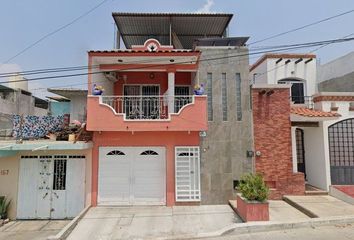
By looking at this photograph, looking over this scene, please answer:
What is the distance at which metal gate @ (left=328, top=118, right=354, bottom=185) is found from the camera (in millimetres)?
12172

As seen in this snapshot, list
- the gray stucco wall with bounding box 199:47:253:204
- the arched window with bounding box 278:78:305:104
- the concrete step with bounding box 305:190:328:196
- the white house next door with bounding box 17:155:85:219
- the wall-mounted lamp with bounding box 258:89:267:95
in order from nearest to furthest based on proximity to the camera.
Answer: the white house next door with bounding box 17:155:85:219 → the gray stucco wall with bounding box 199:47:253:204 → the concrete step with bounding box 305:190:328:196 → the wall-mounted lamp with bounding box 258:89:267:95 → the arched window with bounding box 278:78:305:104

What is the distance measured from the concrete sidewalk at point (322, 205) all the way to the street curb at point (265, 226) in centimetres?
41

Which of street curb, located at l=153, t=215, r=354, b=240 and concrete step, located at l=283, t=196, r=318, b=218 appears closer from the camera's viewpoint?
street curb, located at l=153, t=215, r=354, b=240

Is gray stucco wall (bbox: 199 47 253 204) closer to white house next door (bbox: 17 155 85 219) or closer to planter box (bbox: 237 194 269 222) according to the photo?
planter box (bbox: 237 194 269 222)

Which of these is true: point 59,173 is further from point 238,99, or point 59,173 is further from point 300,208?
point 300,208

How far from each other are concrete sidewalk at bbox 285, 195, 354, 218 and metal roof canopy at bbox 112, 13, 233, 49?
391 inches


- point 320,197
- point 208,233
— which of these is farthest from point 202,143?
point 320,197

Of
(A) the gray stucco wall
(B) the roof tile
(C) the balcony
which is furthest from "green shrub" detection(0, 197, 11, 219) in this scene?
(B) the roof tile

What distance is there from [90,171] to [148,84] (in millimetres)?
5480

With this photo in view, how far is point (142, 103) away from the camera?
1266 centimetres

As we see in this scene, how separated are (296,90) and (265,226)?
11530mm

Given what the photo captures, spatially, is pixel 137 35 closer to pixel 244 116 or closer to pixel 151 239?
pixel 244 116

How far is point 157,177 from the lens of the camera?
1120 cm

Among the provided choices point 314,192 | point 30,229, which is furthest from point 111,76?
point 314,192
